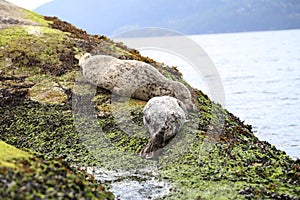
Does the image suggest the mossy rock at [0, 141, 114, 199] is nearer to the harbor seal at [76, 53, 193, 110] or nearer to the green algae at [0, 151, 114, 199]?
the green algae at [0, 151, 114, 199]

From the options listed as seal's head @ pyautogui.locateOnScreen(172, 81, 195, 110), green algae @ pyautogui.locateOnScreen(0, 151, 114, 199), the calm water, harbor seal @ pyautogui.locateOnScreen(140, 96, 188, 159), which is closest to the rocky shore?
green algae @ pyautogui.locateOnScreen(0, 151, 114, 199)

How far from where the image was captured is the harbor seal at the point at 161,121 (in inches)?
556

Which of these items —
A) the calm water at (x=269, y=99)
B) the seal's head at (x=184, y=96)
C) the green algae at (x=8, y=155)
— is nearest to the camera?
the green algae at (x=8, y=155)

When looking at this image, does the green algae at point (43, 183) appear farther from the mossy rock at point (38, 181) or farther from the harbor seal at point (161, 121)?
the harbor seal at point (161, 121)

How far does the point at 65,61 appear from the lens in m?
21.6

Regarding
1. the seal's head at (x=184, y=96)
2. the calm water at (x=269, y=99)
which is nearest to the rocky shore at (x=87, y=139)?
the seal's head at (x=184, y=96)

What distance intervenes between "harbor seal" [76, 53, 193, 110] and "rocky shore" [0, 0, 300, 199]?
17.0 inches

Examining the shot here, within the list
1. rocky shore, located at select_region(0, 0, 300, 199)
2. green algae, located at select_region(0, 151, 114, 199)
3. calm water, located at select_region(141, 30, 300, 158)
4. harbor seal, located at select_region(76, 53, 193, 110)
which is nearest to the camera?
green algae, located at select_region(0, 151, 114, 199)

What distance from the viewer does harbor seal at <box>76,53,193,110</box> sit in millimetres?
17641

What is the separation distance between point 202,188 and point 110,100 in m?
7.79

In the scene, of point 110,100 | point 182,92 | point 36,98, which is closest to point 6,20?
point 36,98

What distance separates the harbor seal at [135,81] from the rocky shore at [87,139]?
1.41 ft

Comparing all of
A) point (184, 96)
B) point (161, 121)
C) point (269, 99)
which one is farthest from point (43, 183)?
point (269, 99)

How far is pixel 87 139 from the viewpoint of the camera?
15.7 metres
